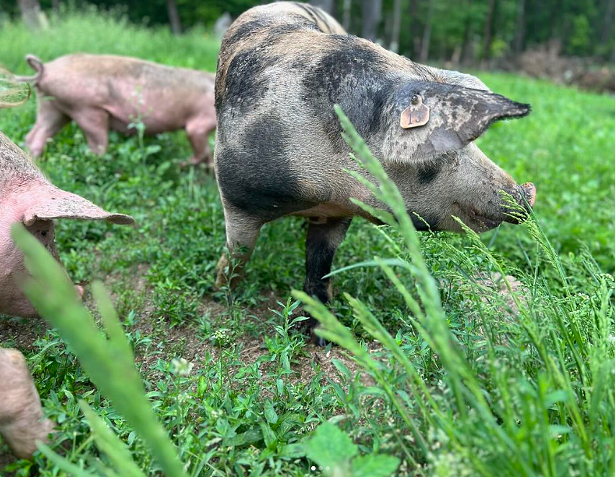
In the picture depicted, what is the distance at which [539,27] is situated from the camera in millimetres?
38750

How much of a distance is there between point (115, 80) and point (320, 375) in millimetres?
3619

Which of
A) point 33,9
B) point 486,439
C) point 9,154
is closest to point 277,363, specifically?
point 486,439

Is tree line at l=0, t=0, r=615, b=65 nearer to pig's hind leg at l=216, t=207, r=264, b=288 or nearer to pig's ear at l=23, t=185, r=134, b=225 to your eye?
pig's hind leg at l=216, t=207, r=264, b=288

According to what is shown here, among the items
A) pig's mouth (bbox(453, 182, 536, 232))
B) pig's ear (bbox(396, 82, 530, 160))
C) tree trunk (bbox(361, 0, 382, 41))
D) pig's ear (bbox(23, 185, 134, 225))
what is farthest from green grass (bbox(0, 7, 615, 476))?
tree trunk (bbox(361, 0, 382, 41))

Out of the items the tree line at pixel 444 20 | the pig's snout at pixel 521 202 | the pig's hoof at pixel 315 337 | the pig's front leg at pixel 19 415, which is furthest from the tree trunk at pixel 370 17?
the pig's front leg at pixel 19 415

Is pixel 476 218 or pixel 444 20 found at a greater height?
pixel 476 218

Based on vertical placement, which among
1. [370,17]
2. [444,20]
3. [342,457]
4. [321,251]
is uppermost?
[342,457]

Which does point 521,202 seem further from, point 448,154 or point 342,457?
point 342,457

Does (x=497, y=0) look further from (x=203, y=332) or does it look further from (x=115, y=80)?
(x=203, y=332)

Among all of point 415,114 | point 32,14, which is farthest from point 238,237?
point 32,14

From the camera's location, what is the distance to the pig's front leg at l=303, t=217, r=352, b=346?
3.11 metres

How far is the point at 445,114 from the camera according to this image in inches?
84.6

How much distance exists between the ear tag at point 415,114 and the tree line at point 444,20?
10.7 metres

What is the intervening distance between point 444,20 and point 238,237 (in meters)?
24.4
